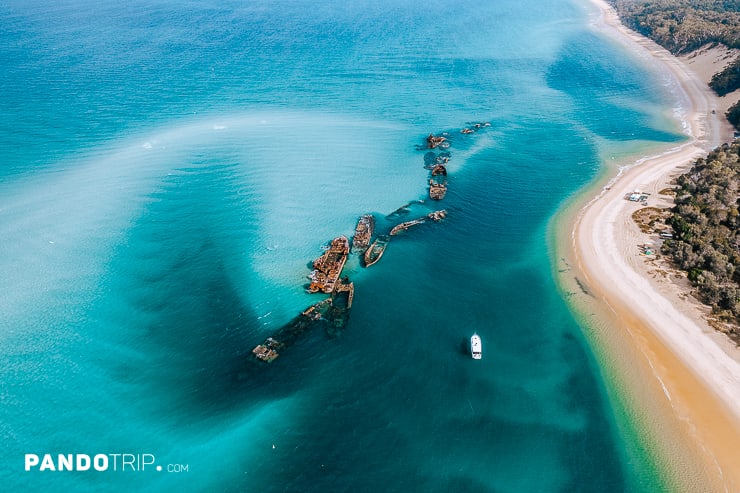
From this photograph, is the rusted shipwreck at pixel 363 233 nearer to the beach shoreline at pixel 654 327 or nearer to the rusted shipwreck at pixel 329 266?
the rusted shipwreck at pixel 329 266

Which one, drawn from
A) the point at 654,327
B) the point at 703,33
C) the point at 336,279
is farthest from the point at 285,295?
the point at 703,33

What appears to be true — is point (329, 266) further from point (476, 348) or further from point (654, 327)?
point (654, 327)

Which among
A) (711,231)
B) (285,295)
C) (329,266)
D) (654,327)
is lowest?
(285,295)

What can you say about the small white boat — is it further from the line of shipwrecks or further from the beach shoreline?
the line of shipwrecks

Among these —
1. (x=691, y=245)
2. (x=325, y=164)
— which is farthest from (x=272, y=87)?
(x=691, y=245)

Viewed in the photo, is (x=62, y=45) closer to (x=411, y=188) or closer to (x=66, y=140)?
(x=66, y=140)

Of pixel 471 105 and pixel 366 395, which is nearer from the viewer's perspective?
pixel 366 395

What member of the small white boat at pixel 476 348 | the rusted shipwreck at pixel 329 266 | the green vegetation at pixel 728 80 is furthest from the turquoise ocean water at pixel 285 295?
the green vegetation at pixel 728 80
